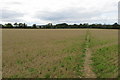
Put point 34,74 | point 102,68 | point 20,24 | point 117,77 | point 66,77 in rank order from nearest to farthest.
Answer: point 117,77
point 66,77
point 34,74
point 102,68
point 20,24

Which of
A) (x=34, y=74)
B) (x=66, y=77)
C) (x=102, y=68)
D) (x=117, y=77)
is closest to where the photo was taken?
(x=117, y=77)

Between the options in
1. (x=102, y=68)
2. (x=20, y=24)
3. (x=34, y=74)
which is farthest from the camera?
(x=20, y=24)

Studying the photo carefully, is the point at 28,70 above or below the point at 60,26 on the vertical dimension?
below

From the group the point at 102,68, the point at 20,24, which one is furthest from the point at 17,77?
the point at 20,24

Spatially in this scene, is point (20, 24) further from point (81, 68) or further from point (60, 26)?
point (81, 68)

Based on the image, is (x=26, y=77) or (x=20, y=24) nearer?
(x=26, y=77)

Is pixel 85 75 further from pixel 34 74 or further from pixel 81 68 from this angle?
pixel 34 74

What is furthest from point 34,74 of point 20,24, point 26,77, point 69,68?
point 20,24

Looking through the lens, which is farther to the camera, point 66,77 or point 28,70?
point 28,70

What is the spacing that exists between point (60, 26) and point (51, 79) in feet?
484

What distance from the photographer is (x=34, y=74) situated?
8.81 m

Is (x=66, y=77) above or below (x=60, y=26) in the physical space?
below

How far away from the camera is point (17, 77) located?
828 cm

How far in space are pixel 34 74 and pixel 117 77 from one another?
4.05 m
